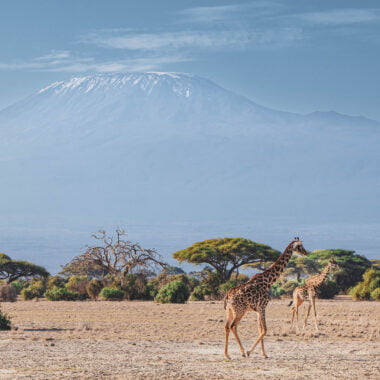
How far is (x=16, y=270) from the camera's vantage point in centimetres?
7056

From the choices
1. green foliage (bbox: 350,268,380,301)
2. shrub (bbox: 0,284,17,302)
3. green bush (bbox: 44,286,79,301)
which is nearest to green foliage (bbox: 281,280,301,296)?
green foliage (bbox: 350,268,380,301)

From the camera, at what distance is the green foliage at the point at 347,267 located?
61.2 meters

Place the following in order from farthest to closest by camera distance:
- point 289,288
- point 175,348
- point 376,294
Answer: point 289,288 → point 376,294 → point 175,348

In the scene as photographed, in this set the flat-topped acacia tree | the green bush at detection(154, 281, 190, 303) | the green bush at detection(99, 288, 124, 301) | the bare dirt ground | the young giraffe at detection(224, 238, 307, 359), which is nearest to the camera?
the bare dirt ground

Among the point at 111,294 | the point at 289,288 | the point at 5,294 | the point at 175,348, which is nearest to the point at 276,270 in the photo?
the point at 175,348

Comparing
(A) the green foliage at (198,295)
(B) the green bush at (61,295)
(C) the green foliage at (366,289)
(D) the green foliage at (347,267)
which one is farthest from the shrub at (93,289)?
(D) the green foliage at (347,267)

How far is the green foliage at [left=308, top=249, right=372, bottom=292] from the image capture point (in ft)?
201

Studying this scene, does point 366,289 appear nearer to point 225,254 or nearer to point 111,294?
point 225,254

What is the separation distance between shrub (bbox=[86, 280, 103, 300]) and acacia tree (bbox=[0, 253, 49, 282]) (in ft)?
69.6

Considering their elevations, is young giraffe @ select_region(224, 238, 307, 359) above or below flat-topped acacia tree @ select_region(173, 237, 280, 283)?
below

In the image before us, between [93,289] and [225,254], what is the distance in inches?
470

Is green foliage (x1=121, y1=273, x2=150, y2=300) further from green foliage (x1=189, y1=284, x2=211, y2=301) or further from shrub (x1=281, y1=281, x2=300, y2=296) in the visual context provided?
shrub (x1=281, y1=281, x2=300, y2=296)

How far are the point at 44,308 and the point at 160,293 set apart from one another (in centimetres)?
719

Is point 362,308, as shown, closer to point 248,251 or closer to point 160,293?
point 160,293
